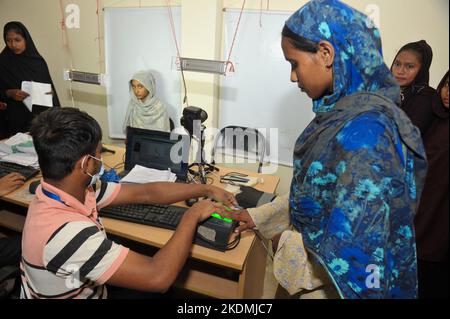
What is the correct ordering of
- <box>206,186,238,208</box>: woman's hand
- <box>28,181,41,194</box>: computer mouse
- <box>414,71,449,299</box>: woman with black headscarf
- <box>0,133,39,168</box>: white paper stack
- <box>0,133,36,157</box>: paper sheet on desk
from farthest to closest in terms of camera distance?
1. <box>0,133,36,157</box>: paper sheet on desk
2. <box>0,133,39,168</box>: white paper stack
3. <box>28,181,41,194</box>: computer mouse
4. <box>206,186,238,208</box>: woman's hand
5. <box>414,71,449,299</box>: woman with black headscarf

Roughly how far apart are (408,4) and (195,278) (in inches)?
84.4

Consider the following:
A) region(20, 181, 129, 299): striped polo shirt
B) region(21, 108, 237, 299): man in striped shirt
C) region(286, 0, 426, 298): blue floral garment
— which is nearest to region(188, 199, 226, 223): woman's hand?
region(21, 108, 237, 299): man in striped shirt

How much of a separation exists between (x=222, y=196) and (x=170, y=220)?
27 cm

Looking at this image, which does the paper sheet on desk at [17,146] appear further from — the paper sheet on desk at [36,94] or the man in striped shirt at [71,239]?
the man in striped shirt at [71,239]

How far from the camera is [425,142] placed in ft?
2.36

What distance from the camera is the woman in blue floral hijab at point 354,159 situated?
679mm

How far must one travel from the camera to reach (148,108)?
2.70m

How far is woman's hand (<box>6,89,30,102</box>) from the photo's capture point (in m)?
2.60

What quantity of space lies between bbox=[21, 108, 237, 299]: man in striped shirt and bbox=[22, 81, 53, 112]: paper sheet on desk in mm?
2082

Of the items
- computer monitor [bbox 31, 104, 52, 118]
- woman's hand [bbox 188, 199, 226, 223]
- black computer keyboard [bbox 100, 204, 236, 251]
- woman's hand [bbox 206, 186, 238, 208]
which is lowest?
black computer keyboard [bbox 100, 204, 236, 251]

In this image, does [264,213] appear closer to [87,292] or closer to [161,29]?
[87,292]

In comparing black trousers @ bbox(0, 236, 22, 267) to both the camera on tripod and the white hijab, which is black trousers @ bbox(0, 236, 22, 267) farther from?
the white hijab

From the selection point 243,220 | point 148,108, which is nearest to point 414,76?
point 243,220
